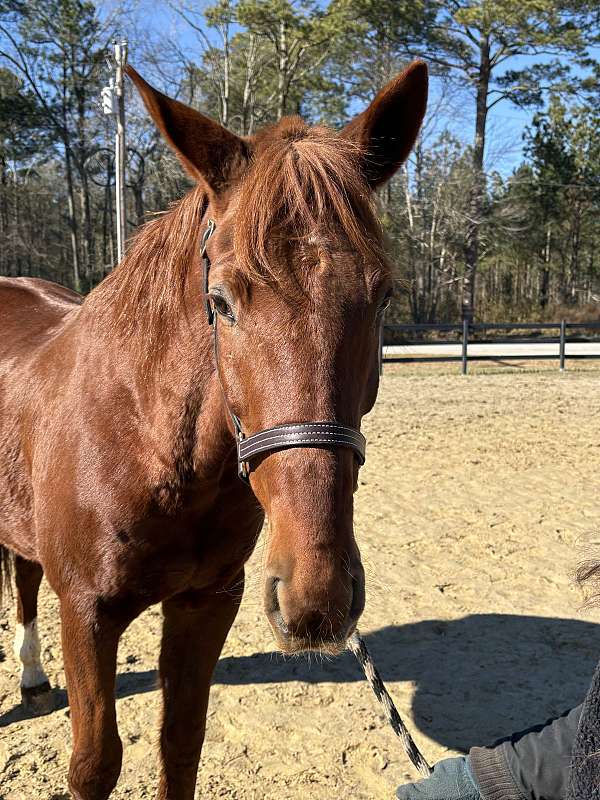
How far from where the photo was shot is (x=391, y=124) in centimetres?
177

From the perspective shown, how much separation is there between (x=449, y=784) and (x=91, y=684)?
3.48 ft

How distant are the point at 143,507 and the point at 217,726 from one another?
1.56m

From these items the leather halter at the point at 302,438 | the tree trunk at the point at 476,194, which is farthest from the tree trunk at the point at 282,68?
the leather halter at the point at 302,438

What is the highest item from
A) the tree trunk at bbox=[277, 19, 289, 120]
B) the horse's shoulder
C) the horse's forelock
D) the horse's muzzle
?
the tree trunk at bbox=[277, 19, 289, 120]

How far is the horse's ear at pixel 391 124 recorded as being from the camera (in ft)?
5.58

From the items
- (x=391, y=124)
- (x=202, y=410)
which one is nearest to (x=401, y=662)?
(x=202, y=410)

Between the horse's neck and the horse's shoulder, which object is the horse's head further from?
the horse's shoulder

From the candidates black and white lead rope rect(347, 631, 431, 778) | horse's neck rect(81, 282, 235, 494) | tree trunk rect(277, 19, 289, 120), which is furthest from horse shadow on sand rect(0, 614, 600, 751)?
tree trunk rect(277, 19, 289, 120)

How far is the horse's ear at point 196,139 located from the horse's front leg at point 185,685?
1421 millimetres

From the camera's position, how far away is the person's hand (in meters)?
1.76

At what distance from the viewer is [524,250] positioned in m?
36.5

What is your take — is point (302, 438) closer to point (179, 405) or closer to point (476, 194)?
point (179, 405)

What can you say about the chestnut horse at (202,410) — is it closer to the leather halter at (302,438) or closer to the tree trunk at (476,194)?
the leather halter at (302,438)

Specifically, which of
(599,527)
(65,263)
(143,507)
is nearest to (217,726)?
(143,507)
